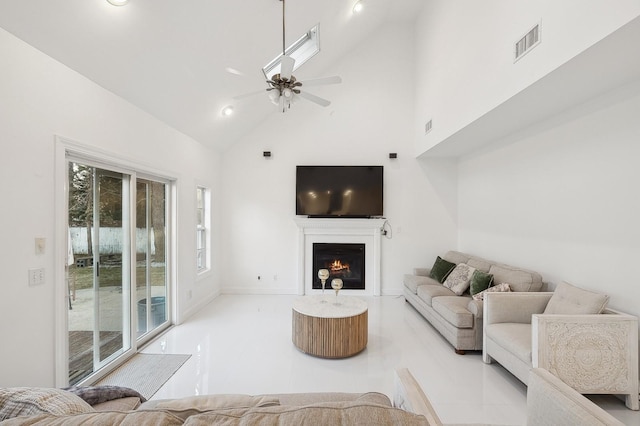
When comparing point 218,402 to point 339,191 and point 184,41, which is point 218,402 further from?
point 339,191

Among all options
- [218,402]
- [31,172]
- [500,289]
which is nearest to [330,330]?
[500,289]

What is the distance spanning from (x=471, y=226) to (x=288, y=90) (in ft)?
12.8

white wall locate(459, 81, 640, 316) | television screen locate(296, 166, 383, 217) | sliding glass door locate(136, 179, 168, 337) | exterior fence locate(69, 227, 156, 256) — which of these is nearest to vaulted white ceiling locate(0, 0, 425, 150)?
sliding glass door locate(136, 179, 168, 337)

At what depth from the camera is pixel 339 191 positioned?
18.1 ft

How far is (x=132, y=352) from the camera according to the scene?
3205mm

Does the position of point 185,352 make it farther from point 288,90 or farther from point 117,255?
point 288,90

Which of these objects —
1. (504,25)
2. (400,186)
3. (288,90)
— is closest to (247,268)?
(400,186)

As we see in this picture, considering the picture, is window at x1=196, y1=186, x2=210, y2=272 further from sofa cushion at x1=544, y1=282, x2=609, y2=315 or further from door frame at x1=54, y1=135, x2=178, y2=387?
sofa cushion at x1=544, y1=282, x2=609, y2=315

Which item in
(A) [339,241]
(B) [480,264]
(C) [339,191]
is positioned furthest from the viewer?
(A) [339,241]

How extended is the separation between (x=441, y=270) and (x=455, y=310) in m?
1.57

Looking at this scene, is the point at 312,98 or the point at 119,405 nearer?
the point at 119,405

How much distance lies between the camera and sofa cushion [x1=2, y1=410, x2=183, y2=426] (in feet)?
2.50

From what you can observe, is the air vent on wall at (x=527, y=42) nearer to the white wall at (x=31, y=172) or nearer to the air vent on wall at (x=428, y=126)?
the air vent on wall at (x=428, y=126)

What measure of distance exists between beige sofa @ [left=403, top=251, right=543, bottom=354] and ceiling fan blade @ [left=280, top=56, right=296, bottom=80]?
3.03 meters
